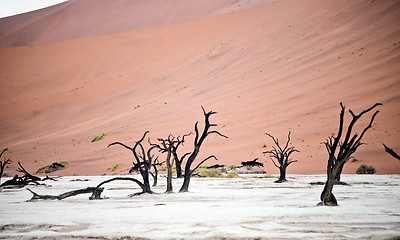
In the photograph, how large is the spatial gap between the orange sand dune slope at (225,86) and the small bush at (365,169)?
0.67 metres

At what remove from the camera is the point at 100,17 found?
82.8 metres

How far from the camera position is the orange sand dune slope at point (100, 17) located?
72.4m

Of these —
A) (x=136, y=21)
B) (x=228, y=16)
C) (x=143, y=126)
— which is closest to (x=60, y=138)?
(x=143, y=126)

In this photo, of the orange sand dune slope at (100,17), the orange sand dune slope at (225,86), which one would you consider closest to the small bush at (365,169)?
the orange sand dune slope at (225,86)

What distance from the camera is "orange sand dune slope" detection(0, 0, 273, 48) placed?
72375mm

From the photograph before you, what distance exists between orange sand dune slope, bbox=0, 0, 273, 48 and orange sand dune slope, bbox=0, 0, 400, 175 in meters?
9.97

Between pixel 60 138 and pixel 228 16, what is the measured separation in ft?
98.7

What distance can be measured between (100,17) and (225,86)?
167 feet

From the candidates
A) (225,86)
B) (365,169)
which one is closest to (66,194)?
(365,169)

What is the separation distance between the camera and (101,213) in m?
5.80

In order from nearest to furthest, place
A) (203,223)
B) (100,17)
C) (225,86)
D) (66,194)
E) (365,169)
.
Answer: (203,223) < (66,194) < (365,169) < (225,86) < (100,17)

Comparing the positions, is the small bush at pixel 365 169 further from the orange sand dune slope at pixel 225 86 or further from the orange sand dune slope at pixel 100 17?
the orange sand dune slope at pixel 100 17

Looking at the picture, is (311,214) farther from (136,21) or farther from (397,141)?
(136,21)

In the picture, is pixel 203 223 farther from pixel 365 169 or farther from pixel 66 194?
pixel 365 169
